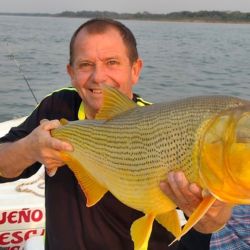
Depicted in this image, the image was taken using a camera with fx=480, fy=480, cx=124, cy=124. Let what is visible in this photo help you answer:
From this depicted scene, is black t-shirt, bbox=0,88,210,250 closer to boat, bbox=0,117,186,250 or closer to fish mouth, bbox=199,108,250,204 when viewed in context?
fish mouth, bbox=199,108,250,204

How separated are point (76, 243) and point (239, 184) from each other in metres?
1.28

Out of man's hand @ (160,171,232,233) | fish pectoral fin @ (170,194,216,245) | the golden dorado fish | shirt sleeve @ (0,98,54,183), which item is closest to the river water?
shirt sleeve @ (0,98,54,183)

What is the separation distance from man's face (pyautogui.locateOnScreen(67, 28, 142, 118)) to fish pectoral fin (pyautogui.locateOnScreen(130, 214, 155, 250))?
874mm

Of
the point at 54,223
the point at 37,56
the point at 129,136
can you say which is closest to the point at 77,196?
the point at 54,223

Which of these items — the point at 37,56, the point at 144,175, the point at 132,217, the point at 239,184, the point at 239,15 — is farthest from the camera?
the point at 239,15

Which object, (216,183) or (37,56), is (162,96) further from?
(216,183)

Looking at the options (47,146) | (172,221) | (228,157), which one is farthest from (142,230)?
(47,146)

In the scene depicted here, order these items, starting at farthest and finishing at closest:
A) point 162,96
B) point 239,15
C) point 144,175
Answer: point 239,15, point 162,96, point 144,175

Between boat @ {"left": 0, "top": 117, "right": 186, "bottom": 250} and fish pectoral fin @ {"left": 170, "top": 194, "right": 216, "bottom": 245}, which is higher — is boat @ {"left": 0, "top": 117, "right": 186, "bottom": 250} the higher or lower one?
the lower one

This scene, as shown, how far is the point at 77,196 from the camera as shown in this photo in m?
2.70

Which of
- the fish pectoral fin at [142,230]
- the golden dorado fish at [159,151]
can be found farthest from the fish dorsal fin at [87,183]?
the fish pectoral fin at [142,230]

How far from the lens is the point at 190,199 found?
1884mm

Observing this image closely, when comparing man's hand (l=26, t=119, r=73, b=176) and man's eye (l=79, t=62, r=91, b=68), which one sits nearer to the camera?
man's hand (l=26, t=119, r=73, b=176)

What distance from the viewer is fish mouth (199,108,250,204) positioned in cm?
159
